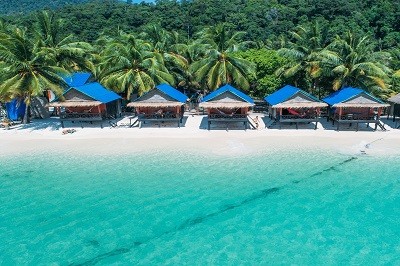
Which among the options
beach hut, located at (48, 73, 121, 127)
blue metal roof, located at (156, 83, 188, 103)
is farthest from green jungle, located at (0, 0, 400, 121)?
blue metal roof, located at (156, 83, 188, 103)

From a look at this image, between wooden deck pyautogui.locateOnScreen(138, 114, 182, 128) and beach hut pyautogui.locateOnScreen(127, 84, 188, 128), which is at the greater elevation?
beach hut pyautogui.locateOnScreen(127, 84, 188, 128)

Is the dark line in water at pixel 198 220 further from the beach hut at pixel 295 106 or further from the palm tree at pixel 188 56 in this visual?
the palm tree at pixel 188 56

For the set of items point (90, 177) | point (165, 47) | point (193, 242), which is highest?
point (165, 47)

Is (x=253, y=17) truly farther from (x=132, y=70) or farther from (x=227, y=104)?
(x=227, y=104)

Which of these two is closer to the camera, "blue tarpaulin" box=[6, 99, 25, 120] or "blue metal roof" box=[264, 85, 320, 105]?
"blue metal roof" box=[264, 85, 320, 105]

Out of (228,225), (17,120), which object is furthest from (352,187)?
(17,120)

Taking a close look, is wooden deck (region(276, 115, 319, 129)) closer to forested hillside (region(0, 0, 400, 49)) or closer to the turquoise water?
the turquoise water

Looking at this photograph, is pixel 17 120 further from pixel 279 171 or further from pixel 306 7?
pixel 306 7
